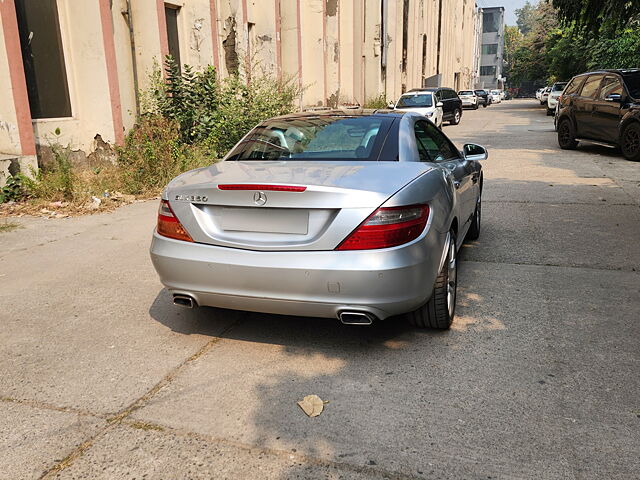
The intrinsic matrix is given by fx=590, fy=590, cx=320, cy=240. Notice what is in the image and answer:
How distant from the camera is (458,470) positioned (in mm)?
2619

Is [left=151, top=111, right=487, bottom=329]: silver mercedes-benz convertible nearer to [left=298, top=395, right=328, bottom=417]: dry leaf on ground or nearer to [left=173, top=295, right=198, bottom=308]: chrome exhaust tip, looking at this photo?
[left=173, top=295, right=198, bottom=308]: chrome exhaust tip

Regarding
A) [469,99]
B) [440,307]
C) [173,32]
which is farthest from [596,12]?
[469,99]

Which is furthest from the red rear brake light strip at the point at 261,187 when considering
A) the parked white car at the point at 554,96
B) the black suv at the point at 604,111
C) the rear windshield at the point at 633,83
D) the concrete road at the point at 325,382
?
the parked white car at the point at 554,96

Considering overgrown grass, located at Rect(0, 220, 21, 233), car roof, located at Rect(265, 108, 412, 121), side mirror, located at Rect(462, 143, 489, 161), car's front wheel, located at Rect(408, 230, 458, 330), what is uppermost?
car roof, located at Rect(265, 108, 412, 121)

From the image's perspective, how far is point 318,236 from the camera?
3.43 meters

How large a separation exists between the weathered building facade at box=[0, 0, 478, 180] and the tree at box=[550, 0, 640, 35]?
8064 millimetres

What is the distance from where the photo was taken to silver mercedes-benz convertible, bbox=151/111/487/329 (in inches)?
133

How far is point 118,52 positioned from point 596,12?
899 cm

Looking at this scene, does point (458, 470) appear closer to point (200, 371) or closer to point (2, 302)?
point (200, 371)

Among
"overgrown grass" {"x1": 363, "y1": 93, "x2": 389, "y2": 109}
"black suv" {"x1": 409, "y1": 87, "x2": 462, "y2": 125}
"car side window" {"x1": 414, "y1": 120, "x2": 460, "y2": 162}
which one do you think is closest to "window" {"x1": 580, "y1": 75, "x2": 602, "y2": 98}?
"car side window" {"x1": 414, "y1": 120, "x2": 460, "y2": 162}

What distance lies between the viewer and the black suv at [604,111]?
496 inches

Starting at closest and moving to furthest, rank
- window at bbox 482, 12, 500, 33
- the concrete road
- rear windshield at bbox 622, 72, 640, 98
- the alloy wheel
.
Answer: the concrete road → rear windshield at bbox 622, 72, 640, 98 → the alloy wheel → window at bbox 482, 12, 500, 33

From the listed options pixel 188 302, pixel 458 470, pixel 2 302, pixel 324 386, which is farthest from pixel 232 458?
pixel 2 302

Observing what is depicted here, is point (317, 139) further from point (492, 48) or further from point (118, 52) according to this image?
point (492, 48)
